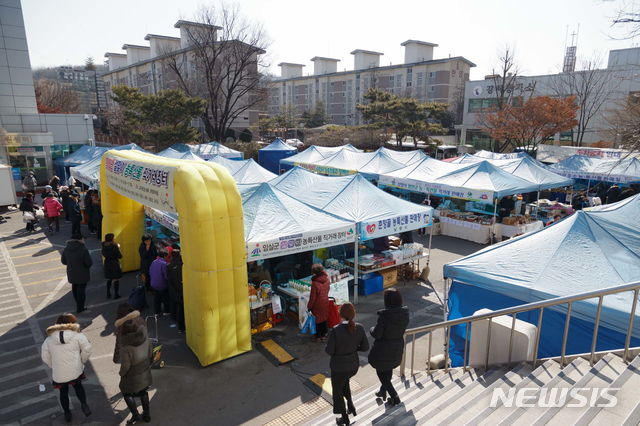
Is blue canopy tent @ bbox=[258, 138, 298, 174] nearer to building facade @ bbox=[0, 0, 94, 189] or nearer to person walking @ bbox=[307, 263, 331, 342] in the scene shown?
building facade @ bbox=[0, 0, 94, 189]

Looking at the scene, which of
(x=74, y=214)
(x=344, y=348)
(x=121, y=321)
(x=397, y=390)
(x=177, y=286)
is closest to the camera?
(x=344, y=348)

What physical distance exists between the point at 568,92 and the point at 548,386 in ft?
131

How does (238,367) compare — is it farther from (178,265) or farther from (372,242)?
(372,242)

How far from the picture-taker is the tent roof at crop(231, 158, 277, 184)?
Answer: 15.6 metres

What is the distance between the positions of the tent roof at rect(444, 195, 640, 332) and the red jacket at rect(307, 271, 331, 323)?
81.0 inches

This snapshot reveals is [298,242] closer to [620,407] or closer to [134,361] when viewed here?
[134,361]

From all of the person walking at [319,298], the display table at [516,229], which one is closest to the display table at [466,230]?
the display table at [516,229]

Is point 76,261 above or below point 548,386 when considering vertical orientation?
below

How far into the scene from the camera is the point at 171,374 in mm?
6367

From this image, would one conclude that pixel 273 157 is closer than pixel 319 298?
No

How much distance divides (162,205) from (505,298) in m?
5.84

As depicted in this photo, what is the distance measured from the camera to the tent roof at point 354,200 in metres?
9.56

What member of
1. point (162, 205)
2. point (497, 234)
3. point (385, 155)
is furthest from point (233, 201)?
point (385, 155)

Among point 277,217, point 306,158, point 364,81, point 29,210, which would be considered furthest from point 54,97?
point 277,217
